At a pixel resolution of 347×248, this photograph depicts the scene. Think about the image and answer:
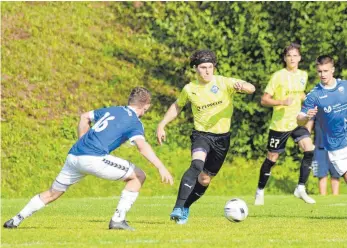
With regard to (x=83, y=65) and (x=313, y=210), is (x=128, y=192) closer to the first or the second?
(x=313, y=210)

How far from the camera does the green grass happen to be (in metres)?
10.5

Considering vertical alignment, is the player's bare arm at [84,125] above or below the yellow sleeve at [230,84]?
above

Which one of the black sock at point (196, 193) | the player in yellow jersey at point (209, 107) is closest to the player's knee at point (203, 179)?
the black sock at point (196, 193)

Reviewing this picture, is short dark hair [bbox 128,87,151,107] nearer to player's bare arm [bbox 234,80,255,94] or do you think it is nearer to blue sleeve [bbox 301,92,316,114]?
player's bare arm [bbox 234,80,255,94]

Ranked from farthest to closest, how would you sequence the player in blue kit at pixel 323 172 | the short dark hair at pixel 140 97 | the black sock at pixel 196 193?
the player in blue kit at pixel 323 172
the black sock at pixel 196 193
the short dark hair at pixel 140 97

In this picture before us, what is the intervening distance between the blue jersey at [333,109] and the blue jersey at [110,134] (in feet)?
9.51

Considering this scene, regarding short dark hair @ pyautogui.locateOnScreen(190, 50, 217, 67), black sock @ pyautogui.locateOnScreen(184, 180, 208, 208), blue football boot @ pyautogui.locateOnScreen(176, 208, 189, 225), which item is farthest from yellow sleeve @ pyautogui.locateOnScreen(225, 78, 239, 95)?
blue football boot @ pyautogui.locateOnScreen(176, 208, 189, 225)

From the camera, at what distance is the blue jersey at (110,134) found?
11.9m

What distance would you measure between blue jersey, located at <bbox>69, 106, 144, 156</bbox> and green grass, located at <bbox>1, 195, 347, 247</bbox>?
964 mm

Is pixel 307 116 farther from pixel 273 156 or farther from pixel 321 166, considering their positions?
pixel 321 166

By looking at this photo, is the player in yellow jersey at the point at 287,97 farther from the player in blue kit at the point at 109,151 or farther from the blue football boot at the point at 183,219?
the player in blue kit at the point at 109,151

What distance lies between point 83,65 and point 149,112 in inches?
119

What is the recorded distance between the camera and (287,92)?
17281 millimetres

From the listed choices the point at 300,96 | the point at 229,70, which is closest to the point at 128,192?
the point at 300,96
